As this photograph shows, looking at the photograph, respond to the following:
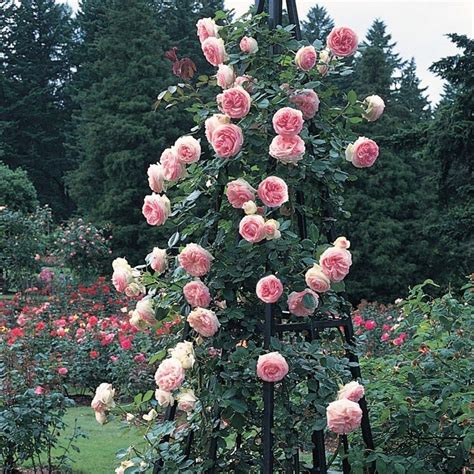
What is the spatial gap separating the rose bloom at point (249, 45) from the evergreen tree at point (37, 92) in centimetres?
2347

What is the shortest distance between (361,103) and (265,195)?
0.55m

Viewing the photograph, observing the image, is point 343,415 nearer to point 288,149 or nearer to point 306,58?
point 288,149

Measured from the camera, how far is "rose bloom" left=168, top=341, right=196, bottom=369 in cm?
195

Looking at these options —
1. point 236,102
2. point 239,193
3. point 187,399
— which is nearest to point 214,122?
point 236,102

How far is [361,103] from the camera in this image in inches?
89.6

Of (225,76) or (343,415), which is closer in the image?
(343,415)

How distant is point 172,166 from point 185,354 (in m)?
0.56

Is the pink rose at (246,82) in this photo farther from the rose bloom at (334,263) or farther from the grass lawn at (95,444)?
the grass lawn at (95,444)

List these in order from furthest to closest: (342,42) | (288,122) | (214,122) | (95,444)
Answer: (95,444), (342,42), (214,122), (288,122)

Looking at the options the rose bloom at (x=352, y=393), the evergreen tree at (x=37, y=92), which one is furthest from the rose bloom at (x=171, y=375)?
the evergreen tree at (x=37, y=92)

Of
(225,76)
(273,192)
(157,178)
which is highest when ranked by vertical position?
(225,76)

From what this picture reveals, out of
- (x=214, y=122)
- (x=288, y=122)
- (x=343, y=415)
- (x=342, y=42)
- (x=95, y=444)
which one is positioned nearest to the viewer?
(x=343, y=415)

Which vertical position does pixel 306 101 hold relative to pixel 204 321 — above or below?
above

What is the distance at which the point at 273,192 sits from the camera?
194 cm
